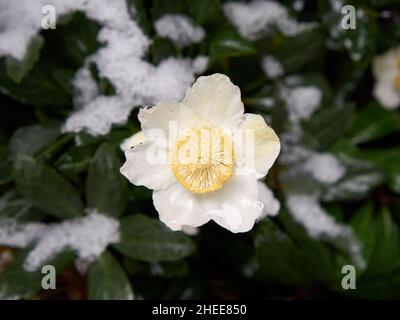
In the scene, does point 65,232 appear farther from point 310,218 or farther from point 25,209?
point 310,218

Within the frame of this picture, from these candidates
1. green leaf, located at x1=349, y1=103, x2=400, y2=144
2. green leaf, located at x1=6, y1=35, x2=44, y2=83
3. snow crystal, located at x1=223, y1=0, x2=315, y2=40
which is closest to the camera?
green leaf, located at x1=6, y1=35, x2=44, y2=83

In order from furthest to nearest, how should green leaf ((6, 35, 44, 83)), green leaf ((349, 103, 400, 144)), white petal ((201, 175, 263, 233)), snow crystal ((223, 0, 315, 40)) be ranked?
1. green leaf ((349, 103, 400, 144))
2. snow crystal ((223, 0, 315, 40))
3. green leaf ((6, 35, 44, 83))
4. white petal ((201, 175, 263, 233))

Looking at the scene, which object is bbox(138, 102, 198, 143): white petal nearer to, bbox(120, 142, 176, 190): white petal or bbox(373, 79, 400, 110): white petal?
bbox(120, 142, 176, 190): white petal

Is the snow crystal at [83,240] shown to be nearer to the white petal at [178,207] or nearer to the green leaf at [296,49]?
the white petal at [178,207]

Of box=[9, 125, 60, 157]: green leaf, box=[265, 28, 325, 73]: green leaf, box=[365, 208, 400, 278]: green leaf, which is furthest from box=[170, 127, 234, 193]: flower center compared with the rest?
box=[365, 208, 400, 278]: green leaf

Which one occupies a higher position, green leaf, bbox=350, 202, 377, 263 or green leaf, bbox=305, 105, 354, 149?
green leaf, bbox=305, 105, 354, 149

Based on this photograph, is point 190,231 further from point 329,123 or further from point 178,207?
point 329,123
